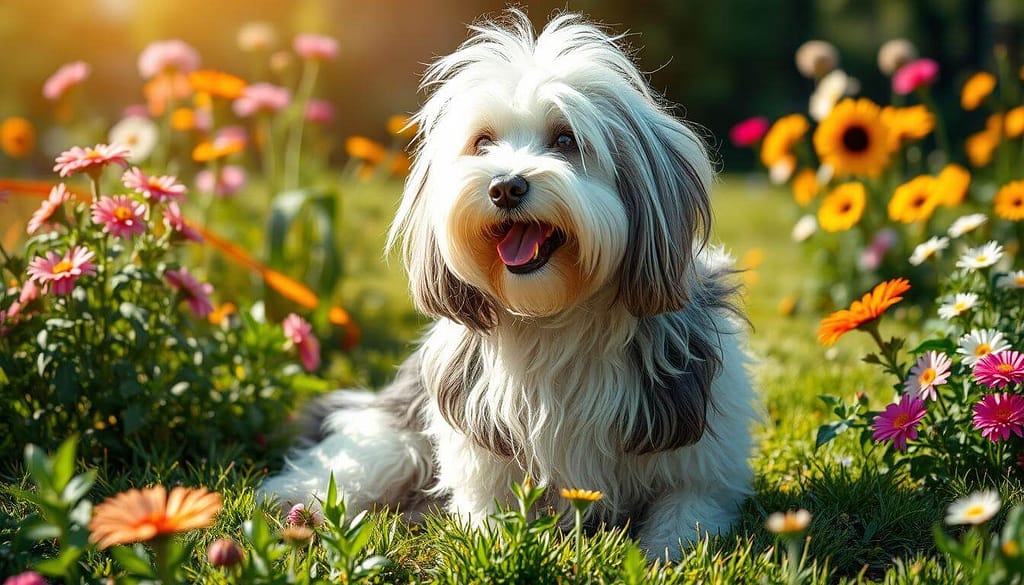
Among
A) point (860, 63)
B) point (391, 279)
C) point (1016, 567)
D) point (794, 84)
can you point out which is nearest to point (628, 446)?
point (1016, 567)

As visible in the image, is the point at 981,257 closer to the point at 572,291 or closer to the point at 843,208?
the point at 572,291

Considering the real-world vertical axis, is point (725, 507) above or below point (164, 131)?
below

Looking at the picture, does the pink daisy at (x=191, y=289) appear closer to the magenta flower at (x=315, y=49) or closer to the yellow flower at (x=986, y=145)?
the magenta flower at (x=315, y=49)

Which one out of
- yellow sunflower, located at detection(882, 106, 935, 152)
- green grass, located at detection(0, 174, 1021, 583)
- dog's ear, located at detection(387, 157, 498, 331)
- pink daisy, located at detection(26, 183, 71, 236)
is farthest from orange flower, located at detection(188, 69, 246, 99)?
yellow sunflower, located at detection(882, 106, 935, 152)

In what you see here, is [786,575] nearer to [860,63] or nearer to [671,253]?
[671,253]

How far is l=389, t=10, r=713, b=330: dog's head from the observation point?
8.61ft

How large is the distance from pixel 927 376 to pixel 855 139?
2.50 metres

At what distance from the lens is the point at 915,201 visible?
444cm

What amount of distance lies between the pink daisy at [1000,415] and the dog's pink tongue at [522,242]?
1208mm

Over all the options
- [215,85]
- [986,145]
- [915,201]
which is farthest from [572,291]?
[986,145]

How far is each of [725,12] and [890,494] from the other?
14.9 metres

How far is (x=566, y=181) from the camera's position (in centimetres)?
258

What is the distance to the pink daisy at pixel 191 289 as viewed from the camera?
3531mm

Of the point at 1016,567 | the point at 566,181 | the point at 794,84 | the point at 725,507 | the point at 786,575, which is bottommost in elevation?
the point at 794,84
